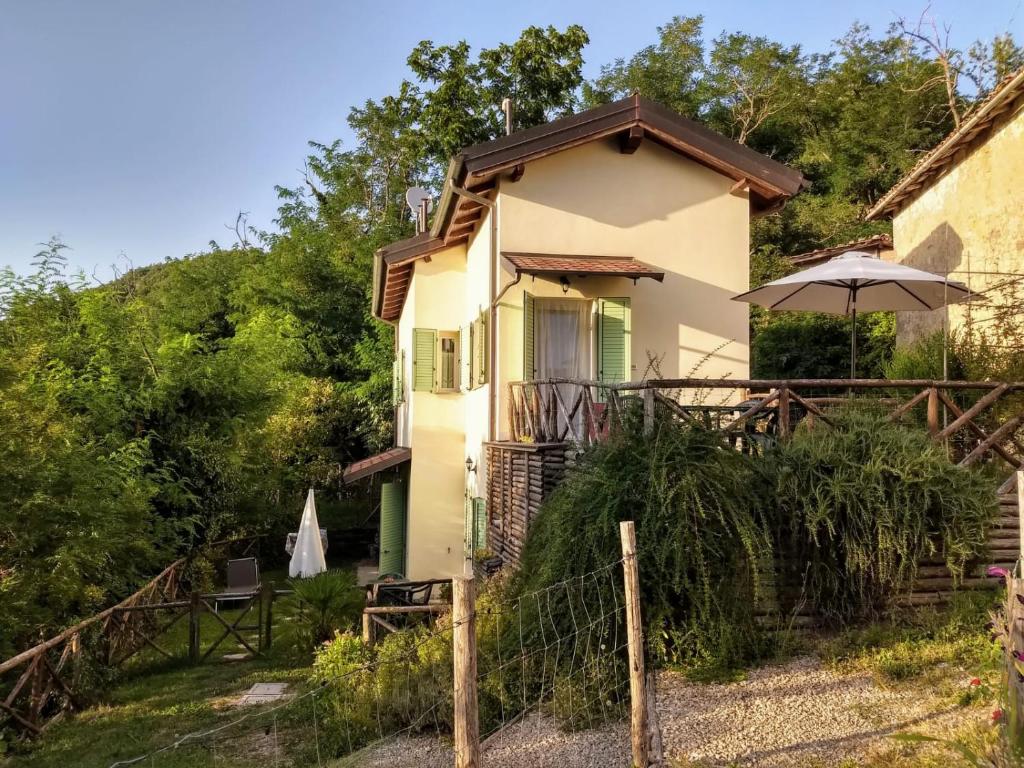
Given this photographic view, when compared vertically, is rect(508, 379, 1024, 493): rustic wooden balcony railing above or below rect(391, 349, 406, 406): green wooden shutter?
below

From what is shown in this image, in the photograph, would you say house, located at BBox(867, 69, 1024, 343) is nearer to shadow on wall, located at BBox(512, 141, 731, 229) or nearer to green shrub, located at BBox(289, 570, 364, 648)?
shadow on wall, located at BBox(512, 141, 731, 229)

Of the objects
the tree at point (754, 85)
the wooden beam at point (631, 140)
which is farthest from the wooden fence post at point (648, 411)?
the tree at point (754, 85)

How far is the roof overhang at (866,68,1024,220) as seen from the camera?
10664mm

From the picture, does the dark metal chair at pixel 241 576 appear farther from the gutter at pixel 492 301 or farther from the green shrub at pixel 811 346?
the green shrub at pixel 811 346

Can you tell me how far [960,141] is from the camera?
476 inches

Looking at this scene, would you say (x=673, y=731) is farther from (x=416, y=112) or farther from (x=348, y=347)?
(x=416, y=112)

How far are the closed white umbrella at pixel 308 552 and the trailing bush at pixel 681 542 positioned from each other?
11.5 meters

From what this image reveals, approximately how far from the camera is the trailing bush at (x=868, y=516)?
619 centimetres

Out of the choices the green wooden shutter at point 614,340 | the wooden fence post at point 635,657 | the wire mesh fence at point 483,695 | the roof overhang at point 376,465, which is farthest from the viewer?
the roof overhang at point 376,465

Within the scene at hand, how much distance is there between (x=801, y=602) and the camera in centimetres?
634

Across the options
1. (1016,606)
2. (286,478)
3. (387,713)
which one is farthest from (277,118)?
(1016,606)

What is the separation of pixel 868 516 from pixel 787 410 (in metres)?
1.53

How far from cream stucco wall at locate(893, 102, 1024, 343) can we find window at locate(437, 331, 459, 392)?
320 inches

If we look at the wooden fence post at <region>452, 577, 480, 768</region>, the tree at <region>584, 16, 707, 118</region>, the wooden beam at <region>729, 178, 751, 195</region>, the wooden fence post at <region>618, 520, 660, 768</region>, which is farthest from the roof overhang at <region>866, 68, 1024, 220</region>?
the tree at <region>584, 16, 707, 118</region>
